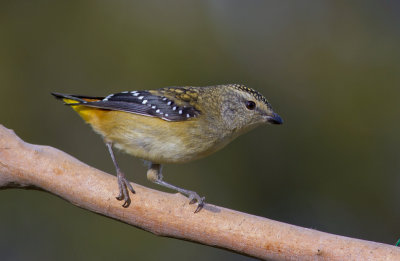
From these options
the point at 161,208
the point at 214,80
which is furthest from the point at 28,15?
the point at 161,208

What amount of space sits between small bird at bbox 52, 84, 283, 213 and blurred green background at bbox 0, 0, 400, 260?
2.72m

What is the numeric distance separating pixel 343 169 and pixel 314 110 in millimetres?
1123

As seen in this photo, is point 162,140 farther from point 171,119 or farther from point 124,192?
point 124,192

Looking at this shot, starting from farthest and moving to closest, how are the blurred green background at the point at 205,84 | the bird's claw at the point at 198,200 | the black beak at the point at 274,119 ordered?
1. the blurred green background at the point at 205,84
2. the black beak at the point at 274,119
3. the bird's claw at the point at 198,200

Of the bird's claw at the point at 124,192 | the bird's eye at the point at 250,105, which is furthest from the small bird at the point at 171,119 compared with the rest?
the bird's claw at the point at 124,192

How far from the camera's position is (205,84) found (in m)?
8.69

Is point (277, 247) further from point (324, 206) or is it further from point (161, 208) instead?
point (324, 206)

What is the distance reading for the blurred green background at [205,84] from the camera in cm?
792

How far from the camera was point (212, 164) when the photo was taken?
833 cm

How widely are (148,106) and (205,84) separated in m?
3.55

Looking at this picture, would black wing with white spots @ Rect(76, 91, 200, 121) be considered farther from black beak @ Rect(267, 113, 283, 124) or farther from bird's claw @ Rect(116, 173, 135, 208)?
bird's claw @ Rect(116, 173, 135, 208)

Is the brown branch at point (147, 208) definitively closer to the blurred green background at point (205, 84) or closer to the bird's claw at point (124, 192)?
the bird's claw at point (124, 192)

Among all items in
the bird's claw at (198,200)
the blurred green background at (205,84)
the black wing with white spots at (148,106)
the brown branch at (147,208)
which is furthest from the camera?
the blurred green background at (205,84)

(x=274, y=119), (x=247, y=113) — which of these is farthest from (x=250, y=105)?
(x=274, y=119)
